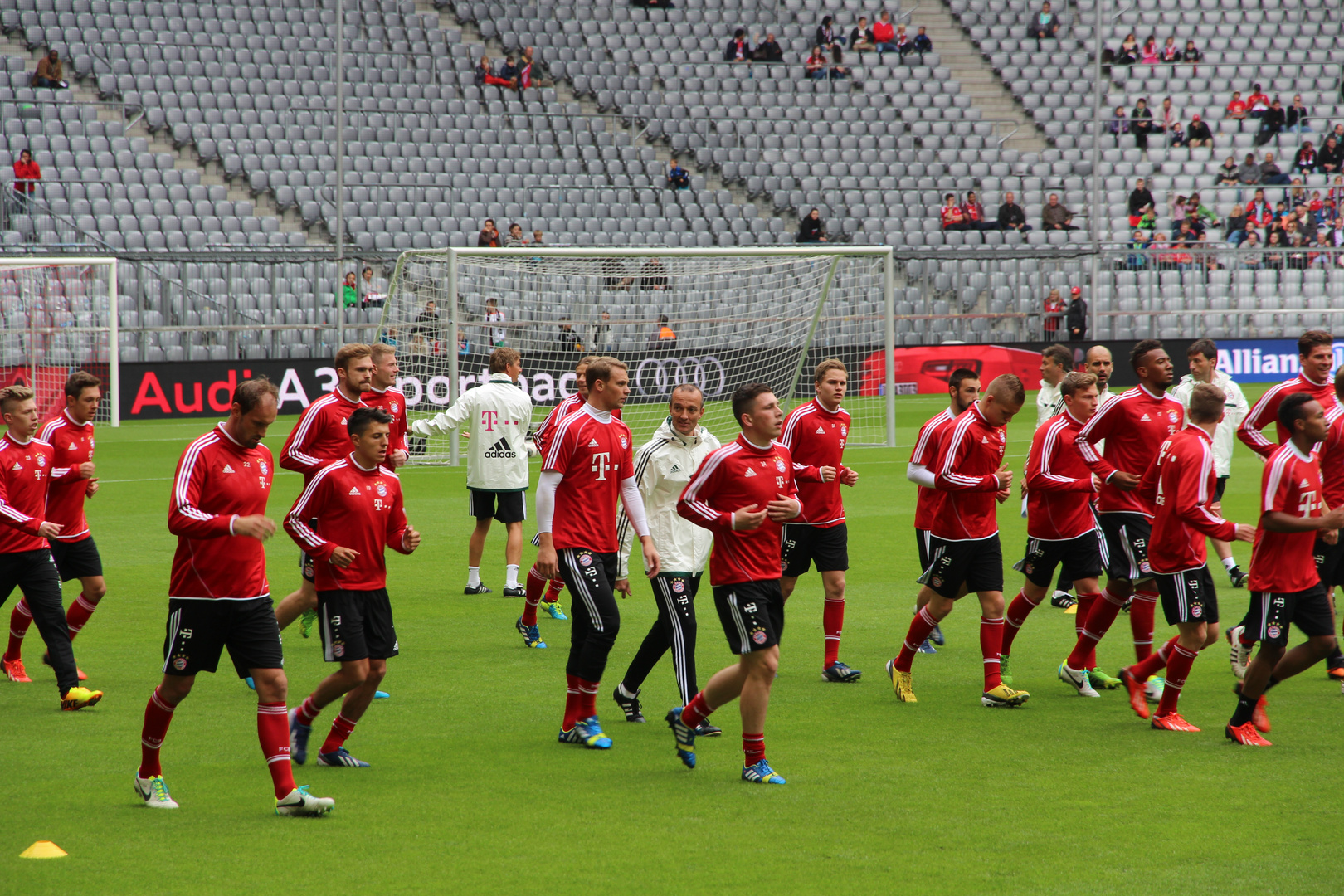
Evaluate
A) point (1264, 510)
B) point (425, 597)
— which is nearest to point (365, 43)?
point (425, 597)

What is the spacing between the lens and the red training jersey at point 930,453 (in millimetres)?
8289

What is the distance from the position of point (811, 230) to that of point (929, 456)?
1010 inches

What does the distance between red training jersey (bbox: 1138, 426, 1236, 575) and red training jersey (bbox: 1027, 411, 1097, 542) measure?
822mm

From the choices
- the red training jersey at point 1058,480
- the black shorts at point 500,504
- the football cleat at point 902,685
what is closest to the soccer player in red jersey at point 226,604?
the football cleat at point 902,685

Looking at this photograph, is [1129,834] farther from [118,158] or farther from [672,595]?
[118,158]

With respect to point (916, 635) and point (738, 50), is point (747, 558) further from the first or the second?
point (738, 50)

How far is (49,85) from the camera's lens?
31.0m

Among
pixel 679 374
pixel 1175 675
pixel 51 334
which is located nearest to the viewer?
pixel 1175 675

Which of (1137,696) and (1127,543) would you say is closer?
(1137,696)

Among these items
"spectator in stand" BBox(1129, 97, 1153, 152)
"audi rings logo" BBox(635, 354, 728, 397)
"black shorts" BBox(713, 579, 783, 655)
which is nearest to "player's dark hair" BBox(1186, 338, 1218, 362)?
"black shorts" BBox(713, 579, 783, 655)

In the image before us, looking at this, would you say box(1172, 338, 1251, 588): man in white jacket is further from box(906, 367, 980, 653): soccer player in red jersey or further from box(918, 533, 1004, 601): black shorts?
box(918, 533, 1004, 601): black shorts

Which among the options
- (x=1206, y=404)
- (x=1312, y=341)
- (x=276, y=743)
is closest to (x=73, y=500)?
(x=276, y=743)

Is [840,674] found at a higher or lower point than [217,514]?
lower

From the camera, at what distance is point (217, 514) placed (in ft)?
20.1
